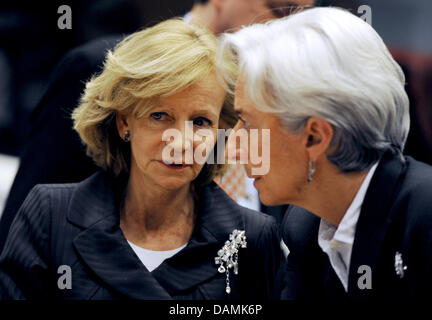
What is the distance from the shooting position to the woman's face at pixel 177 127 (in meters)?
1.68

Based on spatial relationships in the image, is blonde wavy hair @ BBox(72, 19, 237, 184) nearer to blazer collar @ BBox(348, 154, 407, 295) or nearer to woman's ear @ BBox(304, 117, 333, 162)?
woman's ear @ BBox(304, 117, 333, 162)

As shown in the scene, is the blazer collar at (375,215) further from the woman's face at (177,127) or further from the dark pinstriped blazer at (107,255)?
the woman's face at (177,127)

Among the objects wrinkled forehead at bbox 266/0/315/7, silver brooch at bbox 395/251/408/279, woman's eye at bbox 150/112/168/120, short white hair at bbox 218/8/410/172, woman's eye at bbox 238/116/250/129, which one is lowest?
silver brooch at bbox 395/251/408/279

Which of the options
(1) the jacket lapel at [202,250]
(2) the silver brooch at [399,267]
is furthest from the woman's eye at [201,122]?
(2) the silver brooch at [399,267]

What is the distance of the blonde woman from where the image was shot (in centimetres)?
167

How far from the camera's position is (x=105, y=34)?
2188 mm

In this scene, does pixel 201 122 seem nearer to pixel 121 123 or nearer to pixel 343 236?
pixel 121 123

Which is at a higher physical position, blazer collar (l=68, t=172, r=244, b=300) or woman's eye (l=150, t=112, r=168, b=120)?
woman's eye (l=150, t=112, r=168, b=120)

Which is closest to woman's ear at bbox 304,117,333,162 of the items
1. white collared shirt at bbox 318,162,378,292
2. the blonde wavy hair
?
white collared shirt at bbox 318,162,378,292

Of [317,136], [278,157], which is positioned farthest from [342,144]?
[278,157]

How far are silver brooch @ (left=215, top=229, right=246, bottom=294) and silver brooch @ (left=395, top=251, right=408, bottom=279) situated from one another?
0.39 metres

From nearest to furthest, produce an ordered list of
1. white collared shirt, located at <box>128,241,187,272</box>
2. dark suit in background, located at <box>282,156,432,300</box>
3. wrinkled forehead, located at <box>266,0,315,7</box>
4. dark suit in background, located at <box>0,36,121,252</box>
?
dark suit in background, located at <box>282,156,432,300</box> < white collared shirt, located at <box>128,241,187,272</box> < wrinkled forehead, located at <box>266,0,315,7</box> < dark suit in background, located at <box>0,36,121,252</box>

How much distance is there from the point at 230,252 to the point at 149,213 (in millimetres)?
241

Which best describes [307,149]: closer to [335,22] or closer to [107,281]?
[335,22]
